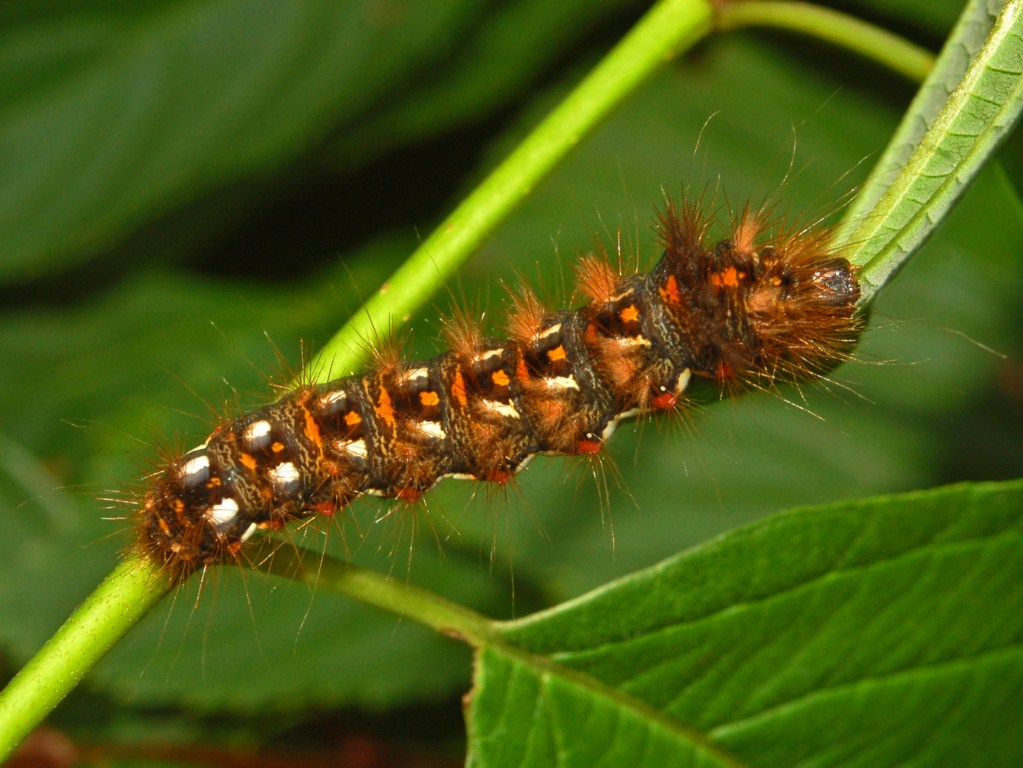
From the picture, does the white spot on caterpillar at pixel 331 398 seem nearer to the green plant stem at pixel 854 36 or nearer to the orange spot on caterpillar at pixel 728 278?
the orange spot on caterpillar at pixel 728 278

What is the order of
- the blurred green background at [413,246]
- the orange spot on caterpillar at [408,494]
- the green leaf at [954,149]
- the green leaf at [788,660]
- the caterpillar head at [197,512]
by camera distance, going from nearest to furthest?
1. the green leaf at [954,149]
2. the green leaf at [788,660]
3. the caterpillar head at [197,512]
4. the orange spot on caterpillar at [408,494]
5. the blurred green background at [413,246]

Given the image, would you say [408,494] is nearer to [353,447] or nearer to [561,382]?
[353,447]

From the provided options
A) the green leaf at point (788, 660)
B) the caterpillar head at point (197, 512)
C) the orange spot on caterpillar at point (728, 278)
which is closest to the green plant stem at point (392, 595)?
the green leaf at point (788, 660)

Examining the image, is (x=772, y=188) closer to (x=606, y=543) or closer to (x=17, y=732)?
(x=606, y=543)

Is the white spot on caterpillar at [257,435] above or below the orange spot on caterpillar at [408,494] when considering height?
above

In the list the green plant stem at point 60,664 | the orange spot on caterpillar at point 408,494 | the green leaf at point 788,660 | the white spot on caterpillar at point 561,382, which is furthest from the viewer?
the orange spot on caterpillar at point 408,494

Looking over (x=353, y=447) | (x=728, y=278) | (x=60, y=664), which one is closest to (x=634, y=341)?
(x=728, y=278)

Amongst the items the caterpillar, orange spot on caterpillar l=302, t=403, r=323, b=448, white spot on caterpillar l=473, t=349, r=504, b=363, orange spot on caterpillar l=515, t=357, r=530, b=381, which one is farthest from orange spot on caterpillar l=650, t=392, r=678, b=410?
orange spot on caterpillar l=302, t=403, r=323, b=448
